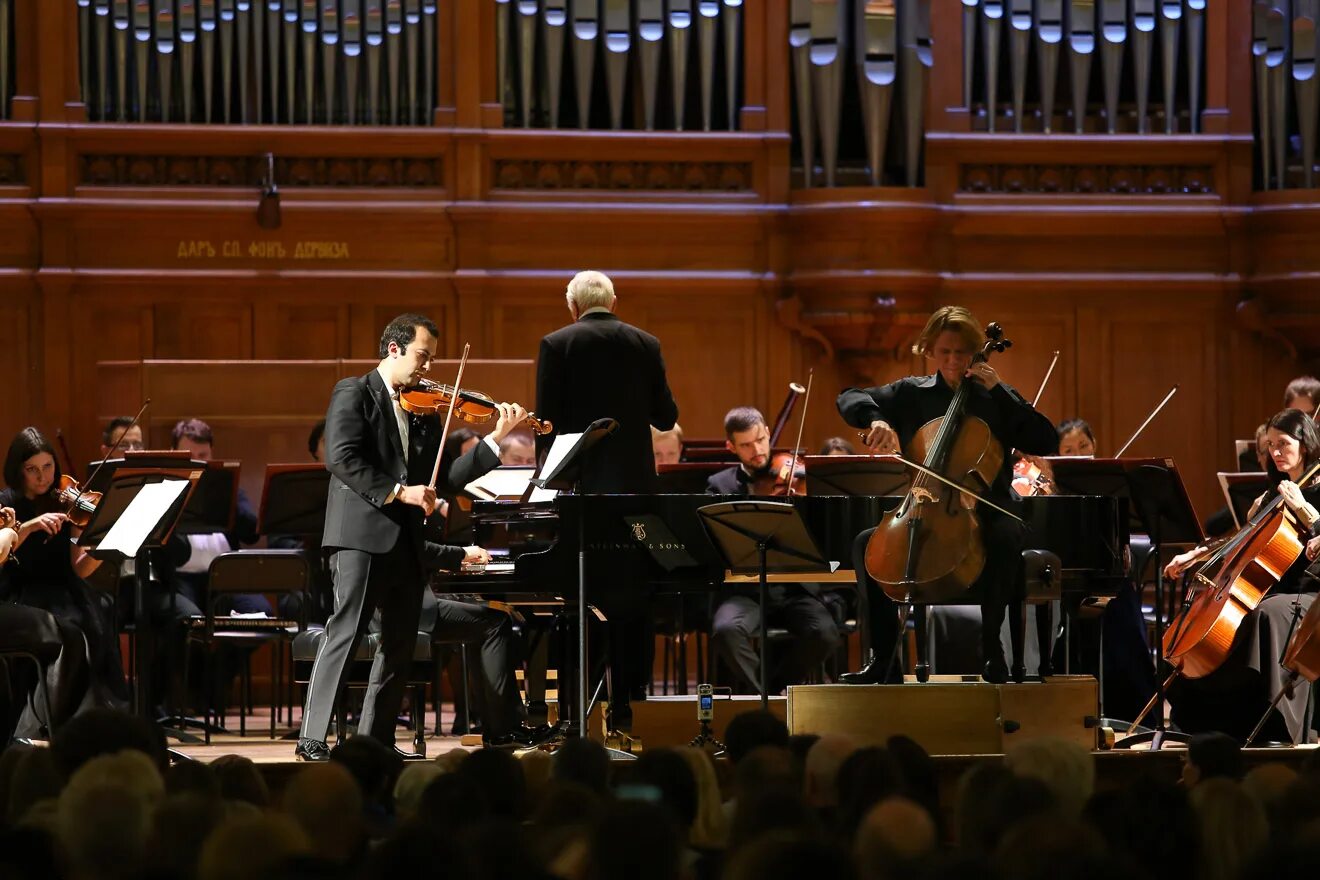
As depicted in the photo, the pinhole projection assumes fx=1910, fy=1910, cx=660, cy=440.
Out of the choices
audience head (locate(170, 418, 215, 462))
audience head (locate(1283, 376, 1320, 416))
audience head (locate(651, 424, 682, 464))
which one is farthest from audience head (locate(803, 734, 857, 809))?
audience head (locate(170, 418, 215, 462))

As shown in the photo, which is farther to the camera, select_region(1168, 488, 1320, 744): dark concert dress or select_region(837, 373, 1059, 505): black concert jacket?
select_region(1168, 488, 1320, 744): dark concert dress

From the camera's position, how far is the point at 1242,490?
6961 millimetres

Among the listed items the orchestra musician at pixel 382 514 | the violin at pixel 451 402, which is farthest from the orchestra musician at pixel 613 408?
the orchestra musician at pixel 382 514

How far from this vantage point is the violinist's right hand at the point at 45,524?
6.24 m

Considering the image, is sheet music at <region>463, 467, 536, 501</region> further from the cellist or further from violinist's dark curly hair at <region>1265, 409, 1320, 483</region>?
violinist's dark curly hair at <region>1265, 409, 1320, 483</region>

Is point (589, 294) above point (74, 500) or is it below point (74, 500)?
above

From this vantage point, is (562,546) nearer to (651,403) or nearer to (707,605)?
(651,403)

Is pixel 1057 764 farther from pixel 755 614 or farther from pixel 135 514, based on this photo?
pixel 755 614

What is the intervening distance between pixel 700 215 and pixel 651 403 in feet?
11.0

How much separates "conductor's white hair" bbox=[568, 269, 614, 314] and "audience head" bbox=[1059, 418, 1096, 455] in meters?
2.56

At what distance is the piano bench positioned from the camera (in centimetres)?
659

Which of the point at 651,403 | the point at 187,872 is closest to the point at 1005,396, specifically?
the point at 651,403

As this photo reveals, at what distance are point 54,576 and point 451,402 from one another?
1851mm

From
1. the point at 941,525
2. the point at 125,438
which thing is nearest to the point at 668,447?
the point at 125,438
